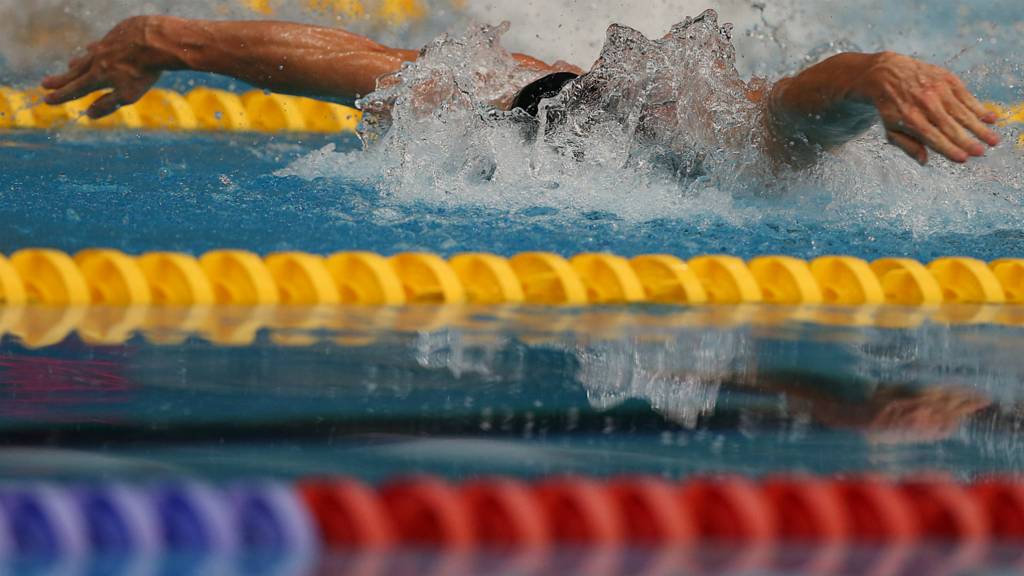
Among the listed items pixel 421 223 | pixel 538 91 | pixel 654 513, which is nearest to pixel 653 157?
pixel 538 91

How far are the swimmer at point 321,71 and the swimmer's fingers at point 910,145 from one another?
0.09 m

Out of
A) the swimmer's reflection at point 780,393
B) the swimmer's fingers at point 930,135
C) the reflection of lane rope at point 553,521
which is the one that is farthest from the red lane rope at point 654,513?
the swimmer's fingers at point 930,135

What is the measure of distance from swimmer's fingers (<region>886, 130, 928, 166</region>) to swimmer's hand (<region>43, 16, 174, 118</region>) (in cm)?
203

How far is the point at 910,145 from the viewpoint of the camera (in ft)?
9.75

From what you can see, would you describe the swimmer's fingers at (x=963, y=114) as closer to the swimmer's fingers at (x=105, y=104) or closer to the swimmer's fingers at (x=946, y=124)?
the swimmer's fingers at (x=946, y=124)

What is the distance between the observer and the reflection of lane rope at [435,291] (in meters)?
2.77

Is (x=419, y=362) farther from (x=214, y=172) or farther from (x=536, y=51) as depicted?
(x=536, y=51)

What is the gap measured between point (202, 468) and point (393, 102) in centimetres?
234

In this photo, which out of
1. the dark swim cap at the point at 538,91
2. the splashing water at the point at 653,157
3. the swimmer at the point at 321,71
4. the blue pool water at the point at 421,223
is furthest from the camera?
the dark swim cap at the point at 538,91

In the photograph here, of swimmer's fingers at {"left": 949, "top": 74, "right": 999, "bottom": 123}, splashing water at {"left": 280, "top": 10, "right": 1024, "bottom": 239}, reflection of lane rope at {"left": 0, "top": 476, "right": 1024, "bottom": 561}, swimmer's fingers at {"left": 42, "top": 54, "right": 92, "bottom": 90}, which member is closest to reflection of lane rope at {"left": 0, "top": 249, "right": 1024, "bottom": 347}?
swimmer's fingers at {"left": 949, "top": 74, "right": 999, "bottom": 123}

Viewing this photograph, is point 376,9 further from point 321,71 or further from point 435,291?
point 435,291

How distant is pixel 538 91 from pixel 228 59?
2.94ft

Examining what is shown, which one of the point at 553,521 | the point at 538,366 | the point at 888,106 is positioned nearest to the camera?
the point at 553,521

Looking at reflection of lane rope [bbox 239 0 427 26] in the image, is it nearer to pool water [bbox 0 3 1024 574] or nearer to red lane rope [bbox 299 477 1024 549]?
pool water [bbox 0 3 1024 574]
